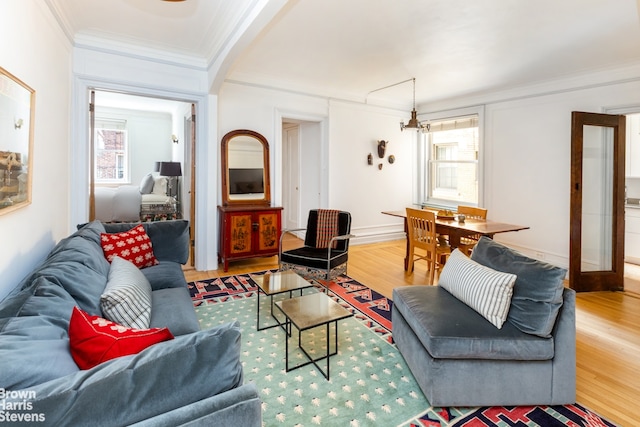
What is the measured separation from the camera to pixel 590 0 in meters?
2.58

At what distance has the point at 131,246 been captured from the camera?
9.13ft

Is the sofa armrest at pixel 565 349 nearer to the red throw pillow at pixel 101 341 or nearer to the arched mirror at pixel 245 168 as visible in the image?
the red throw pillow at pixel 101 341

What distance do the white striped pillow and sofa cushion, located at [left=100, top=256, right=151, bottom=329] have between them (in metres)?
1.82

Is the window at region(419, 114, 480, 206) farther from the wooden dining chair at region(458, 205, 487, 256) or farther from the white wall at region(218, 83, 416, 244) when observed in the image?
the wooden dining chair at region(458, 205, 487, 256)

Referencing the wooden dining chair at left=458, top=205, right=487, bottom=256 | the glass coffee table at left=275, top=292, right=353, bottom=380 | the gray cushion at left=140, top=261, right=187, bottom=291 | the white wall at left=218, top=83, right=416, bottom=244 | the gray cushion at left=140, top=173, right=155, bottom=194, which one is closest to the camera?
the glass coffee table at left=275, top=292, right=353, bottom=380

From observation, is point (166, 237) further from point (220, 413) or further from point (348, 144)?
point (348, 144)

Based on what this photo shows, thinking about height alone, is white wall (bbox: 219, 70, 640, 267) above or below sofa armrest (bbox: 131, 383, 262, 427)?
above

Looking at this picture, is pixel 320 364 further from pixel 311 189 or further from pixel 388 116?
pixel 388 116

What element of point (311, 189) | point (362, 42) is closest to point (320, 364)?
point (362, 42)

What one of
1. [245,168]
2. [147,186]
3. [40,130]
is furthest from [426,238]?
[147,186]

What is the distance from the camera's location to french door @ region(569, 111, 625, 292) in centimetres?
377

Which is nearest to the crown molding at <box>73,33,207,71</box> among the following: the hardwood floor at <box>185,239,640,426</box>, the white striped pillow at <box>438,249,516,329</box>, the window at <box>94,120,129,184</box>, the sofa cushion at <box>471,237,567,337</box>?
the hardwood floor at <box>185,239,640,426</box>

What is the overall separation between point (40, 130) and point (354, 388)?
2.86 metres

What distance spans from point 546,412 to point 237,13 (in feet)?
11.4
